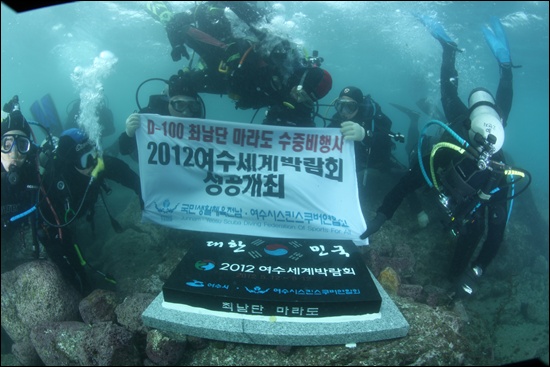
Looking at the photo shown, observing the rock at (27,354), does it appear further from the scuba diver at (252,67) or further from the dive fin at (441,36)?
the dive fin at (441,36)

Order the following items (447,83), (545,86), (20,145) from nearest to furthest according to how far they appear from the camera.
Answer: (20,145)
(447,83)
(545,86)

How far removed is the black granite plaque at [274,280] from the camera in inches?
131

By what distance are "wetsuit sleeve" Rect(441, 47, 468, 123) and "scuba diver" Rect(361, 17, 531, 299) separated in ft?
6.14

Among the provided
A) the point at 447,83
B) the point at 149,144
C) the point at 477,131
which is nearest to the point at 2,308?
the point at 149,144

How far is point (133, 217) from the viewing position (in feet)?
22.2

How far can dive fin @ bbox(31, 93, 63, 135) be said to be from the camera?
8584 millimetres

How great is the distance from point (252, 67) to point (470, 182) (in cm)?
409

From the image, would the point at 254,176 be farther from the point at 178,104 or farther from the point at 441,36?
the point at 441,36

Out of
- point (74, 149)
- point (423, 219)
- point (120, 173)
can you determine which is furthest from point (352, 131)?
point (74, 149)

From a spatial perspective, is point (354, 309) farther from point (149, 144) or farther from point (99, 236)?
point (99, 236)

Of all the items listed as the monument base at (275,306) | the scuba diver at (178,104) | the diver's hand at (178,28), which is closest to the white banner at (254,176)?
the scuba diver at (178,104)

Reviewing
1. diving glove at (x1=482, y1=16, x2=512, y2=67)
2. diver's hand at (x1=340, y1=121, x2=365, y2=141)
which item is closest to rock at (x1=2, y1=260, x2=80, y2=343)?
diver's hand at (x1=340, y1=121, x2=365, y2=141)

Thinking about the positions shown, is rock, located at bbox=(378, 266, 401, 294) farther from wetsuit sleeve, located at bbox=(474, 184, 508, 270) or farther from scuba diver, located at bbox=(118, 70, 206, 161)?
scuba diver, located at bbox=(118, 70, 206, 161)

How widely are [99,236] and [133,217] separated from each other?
1487 mm
